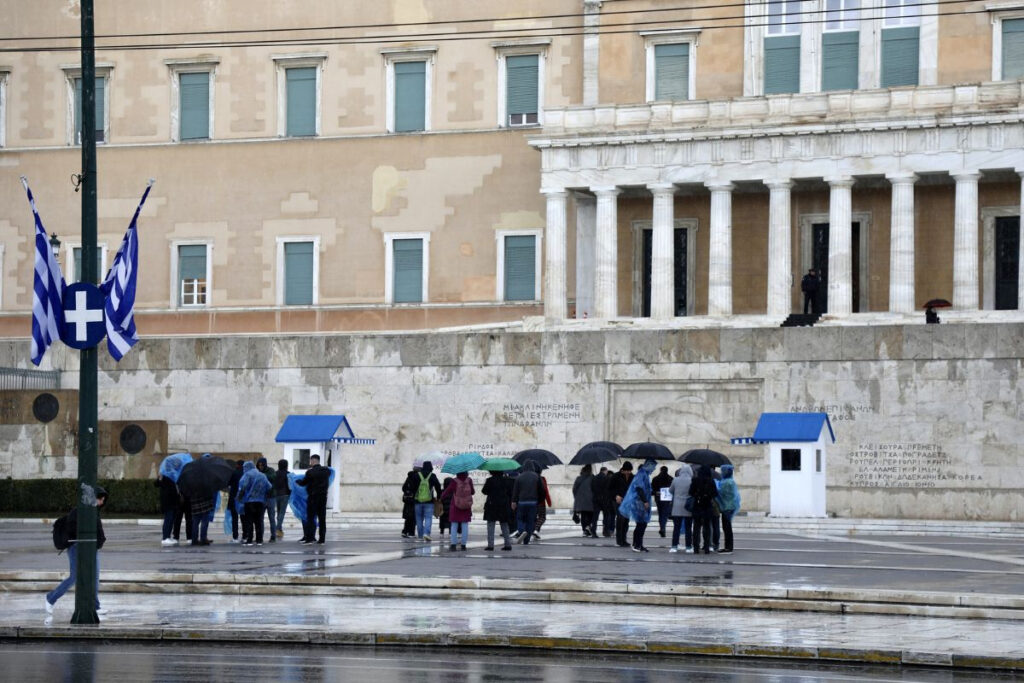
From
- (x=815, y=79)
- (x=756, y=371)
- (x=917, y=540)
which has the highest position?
(x=815, y=79)

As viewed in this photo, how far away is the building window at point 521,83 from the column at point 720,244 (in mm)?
7310

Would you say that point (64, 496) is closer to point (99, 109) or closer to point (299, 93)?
point (299, 93)

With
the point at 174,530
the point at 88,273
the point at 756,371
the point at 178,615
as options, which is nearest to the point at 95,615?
the point at 178,615

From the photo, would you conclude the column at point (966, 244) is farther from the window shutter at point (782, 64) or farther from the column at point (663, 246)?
the column at point (663, 246)

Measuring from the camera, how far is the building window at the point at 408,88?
57.7 meters

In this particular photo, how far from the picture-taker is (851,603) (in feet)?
68.8

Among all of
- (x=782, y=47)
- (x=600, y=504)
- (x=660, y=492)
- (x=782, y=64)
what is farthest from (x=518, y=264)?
(x=660, y=492)

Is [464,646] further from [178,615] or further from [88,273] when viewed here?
[88,273]

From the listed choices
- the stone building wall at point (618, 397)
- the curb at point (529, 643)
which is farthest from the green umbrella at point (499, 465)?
the curb at point (529, 643)

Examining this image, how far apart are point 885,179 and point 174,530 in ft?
88.1

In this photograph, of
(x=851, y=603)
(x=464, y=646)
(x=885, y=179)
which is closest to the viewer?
(x=464, y=646)

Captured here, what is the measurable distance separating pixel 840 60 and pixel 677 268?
25.3ft

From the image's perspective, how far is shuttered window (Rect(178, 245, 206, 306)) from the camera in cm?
5966

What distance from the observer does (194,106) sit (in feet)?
197
